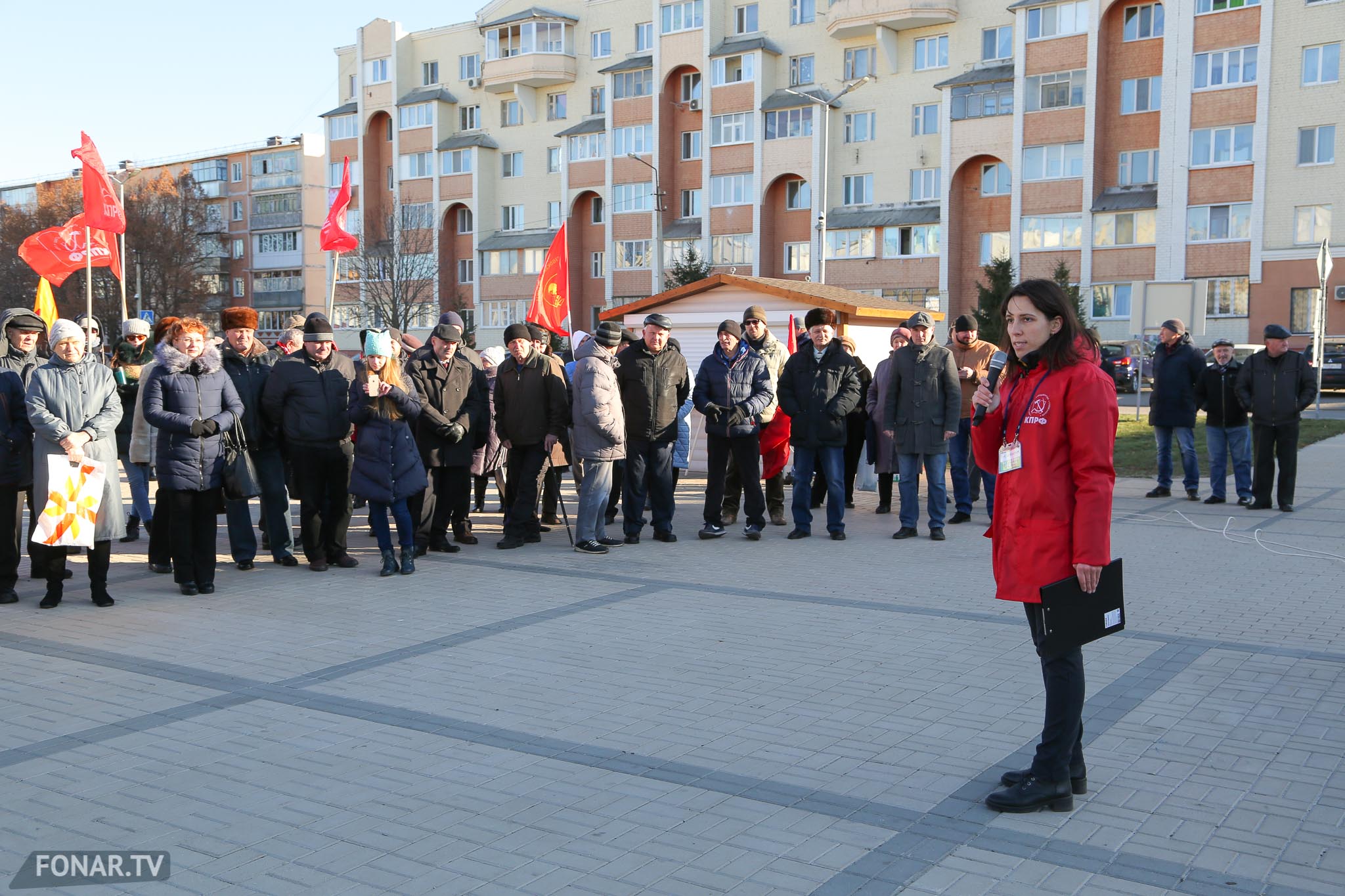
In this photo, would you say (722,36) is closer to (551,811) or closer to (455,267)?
(455,267)

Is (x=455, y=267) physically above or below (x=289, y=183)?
below

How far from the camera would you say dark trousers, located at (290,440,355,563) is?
9.88 metres

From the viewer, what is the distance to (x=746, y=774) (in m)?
4.93

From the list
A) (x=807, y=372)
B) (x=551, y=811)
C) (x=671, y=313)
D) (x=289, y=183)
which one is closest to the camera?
(x=551, y=811)

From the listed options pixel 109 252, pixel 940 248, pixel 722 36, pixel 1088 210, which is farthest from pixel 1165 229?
pixel 109 252

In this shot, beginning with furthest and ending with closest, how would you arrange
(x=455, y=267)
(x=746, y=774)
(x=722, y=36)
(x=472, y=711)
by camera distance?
(x=455, y=267), (x=722, y=36), (x=472, y=711), (x=746, y=774)

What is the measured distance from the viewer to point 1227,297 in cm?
4503

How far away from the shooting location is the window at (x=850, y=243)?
174ft

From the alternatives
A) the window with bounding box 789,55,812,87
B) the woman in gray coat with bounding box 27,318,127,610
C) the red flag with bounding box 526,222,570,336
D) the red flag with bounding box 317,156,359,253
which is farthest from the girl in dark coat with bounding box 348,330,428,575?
the window with bounding box 789,55,812,87

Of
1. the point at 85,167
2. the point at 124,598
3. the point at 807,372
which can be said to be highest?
the point at 85,167

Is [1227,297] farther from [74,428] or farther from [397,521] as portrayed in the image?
[74,428]

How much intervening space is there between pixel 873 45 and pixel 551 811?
53.3 metres

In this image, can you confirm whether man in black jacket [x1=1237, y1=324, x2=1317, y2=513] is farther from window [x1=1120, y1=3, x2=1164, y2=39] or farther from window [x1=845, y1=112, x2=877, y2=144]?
window [x1=845, y1=112, x2=877, y2=144]

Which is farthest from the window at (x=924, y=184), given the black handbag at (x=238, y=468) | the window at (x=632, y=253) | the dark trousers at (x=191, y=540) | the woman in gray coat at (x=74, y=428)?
the woman in gray coat at (x=74, y=428)
